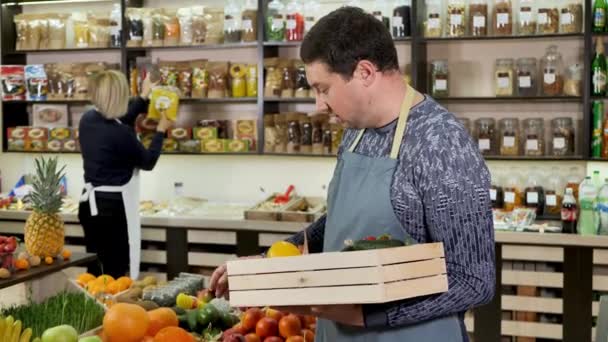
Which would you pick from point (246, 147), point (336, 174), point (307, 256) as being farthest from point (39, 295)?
point (246, 147)

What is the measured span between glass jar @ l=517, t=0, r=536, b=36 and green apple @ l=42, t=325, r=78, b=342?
140 inches

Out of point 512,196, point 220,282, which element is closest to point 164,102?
point 512,196

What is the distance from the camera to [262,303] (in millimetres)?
1418

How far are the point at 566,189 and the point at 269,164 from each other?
2.07 m

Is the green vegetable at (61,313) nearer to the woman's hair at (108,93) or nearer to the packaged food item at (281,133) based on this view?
the woman's hair at (108,93)

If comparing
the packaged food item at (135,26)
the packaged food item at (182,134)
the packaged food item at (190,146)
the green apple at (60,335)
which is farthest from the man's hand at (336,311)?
the packaged food item at (135,26)

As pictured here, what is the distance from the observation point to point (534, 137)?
4781 millimetres

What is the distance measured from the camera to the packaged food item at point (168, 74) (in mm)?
5391

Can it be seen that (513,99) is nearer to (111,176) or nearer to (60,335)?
(111,176)

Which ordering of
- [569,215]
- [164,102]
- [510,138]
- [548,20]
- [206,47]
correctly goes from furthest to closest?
[206,47] < [164,102] < [510,138] < [548,20] < [569,215]

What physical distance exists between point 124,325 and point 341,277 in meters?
1.09

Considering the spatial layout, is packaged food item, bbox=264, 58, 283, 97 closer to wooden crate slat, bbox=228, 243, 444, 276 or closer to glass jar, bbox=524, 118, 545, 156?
glass jar, bbox=524, 118, 545, 156

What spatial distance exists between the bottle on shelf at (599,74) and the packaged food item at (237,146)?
2.28 metres

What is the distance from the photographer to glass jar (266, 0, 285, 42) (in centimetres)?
516
